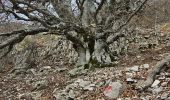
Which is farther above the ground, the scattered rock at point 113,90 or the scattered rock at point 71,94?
A: the scattered rock at point 113,90

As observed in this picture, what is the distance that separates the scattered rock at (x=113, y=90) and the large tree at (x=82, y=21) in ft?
11.9

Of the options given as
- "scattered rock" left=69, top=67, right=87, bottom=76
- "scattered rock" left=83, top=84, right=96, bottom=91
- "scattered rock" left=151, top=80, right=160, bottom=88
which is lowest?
"scattered rock" left=83, top=84, right=96, bottom=91

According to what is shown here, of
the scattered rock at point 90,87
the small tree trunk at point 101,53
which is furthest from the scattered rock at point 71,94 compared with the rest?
the small tree trunk at point 101,53

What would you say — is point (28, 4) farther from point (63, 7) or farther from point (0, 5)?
point (63, 7)

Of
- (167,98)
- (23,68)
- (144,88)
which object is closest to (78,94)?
(144,88)

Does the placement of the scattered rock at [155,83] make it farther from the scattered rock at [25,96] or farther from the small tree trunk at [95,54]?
the small tree trunk at [95,54]

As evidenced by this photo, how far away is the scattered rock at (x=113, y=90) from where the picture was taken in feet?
32.7

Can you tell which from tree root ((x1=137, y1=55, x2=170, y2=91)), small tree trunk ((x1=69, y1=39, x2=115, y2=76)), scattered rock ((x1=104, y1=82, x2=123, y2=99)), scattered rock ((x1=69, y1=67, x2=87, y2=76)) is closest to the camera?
tree root ((x1=137, y1=55, x2=170, y2=91))

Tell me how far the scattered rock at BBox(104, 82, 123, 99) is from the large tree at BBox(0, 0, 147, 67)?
3639 mm

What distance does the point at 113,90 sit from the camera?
10117 millimetres

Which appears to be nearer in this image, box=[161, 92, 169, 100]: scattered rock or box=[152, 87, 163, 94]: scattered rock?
box=[161, 92, 169, 100]: scattered rock

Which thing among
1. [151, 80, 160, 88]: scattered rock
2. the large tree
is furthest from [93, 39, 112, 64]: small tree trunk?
[151, 80, 160, 88]: scattered rock

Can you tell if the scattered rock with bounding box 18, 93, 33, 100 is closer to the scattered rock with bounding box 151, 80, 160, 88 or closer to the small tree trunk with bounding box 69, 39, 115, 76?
the small tree trunk with bounding box 69, 39, 115, 76

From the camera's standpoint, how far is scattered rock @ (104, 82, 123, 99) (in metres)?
9.97
